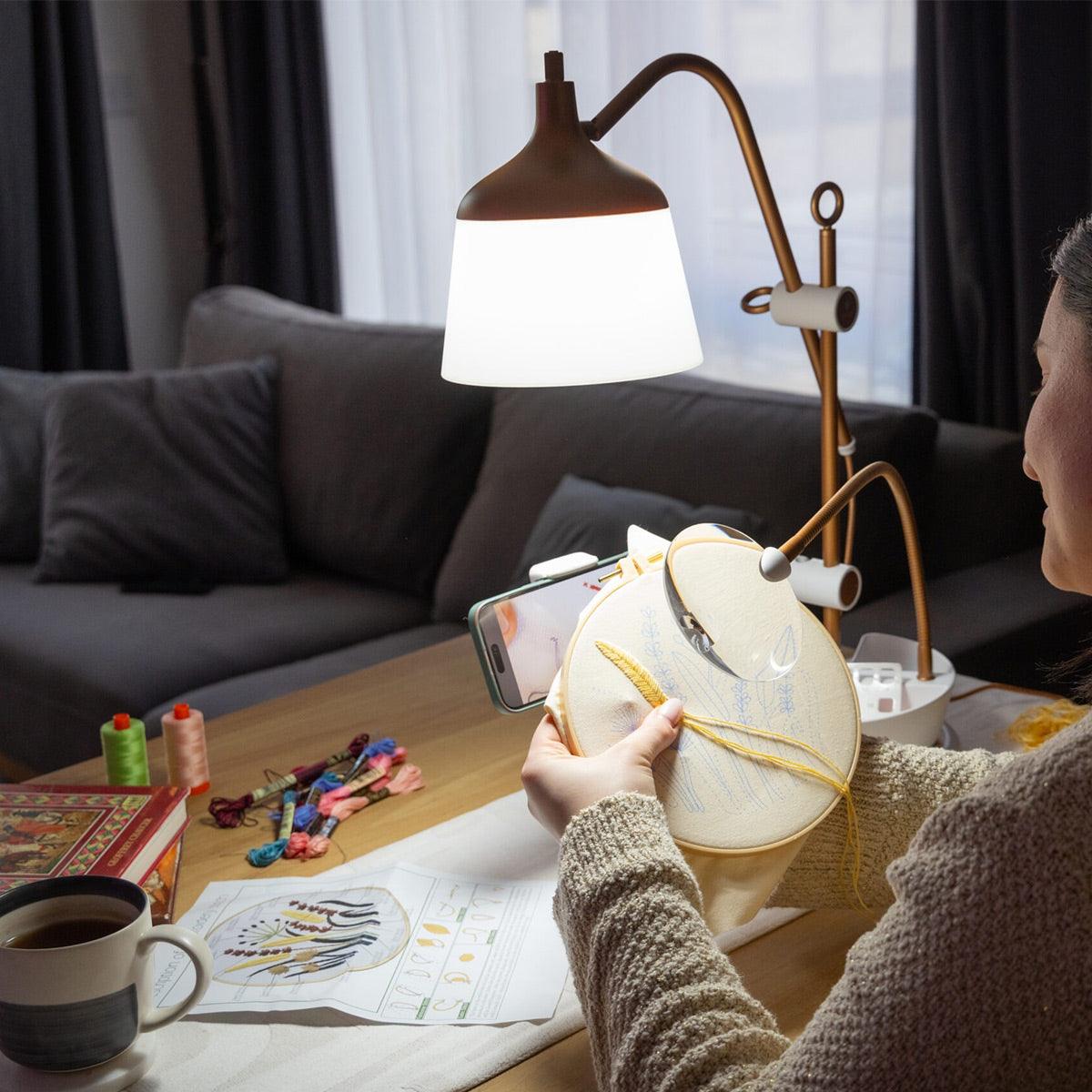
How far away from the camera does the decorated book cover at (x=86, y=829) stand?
98 centimetres

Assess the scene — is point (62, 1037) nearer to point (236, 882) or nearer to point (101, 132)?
point (236, 882)

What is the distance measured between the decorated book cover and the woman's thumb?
1.33ft

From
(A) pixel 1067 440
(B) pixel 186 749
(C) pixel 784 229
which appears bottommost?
(B) pixel 186 749

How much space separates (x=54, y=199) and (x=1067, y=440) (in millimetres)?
3302

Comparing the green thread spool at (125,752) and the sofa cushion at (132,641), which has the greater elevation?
the green thread spool at (125,752)

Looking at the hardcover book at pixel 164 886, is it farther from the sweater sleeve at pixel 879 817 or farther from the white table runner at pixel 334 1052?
the sweater sleeve at pixel 879 817

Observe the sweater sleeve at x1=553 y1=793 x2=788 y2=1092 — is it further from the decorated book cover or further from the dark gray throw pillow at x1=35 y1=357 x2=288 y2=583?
the dark gray throw pillow at x1=35 y1=357 x2=288 y2=583

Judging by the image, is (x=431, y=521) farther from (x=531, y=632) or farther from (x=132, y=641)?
(x=531, y=632)

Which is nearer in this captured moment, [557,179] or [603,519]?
[557,179]

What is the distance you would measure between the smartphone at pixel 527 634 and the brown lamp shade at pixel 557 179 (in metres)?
0.31

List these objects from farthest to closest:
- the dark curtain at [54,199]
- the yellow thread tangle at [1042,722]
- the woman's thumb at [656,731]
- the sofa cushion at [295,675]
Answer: the dark curtain at [54,199] < the sofa cushion at [295,675] < the yellow thread tangle at [1042,722] < the woman's thumb at [656,731]

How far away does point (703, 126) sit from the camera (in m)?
→ 2.59

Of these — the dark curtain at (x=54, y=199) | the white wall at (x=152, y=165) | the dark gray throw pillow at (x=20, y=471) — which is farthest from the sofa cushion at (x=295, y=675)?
the white wall at (x=152, y=165)

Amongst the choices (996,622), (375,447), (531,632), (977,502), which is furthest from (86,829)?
(375,447)
